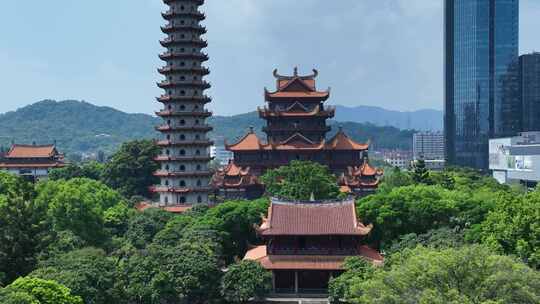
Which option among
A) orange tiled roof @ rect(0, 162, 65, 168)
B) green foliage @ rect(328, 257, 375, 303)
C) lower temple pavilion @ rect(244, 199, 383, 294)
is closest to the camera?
green foliage @ rect(328, 257, 375, 303)

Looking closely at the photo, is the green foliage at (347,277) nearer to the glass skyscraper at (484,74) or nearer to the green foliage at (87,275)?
the green foliage at (87,275)

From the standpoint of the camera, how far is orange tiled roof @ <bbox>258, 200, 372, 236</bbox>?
40781 millimetres

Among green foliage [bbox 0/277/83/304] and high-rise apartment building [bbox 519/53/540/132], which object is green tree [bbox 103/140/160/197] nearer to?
green foliage [bbox 0/277/83/304]

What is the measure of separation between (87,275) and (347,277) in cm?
1277

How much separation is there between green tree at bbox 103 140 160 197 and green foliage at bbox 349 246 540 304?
53.6 m

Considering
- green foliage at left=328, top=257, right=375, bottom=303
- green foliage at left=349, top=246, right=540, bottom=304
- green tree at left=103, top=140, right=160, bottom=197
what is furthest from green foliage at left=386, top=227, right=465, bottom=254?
green tree at left=103, top=140, right=160, bottom=197

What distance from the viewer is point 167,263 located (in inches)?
1453

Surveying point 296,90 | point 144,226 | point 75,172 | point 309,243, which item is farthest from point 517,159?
point 309,243

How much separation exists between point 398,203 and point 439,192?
15.7 ft

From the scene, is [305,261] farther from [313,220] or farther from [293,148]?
[293,148]

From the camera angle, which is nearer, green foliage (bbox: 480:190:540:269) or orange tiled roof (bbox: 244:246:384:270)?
green foliage (bbox: 480:190:540:269)

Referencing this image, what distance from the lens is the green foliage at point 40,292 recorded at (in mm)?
26766

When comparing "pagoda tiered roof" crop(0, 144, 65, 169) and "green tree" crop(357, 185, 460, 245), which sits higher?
"pagoda tiered roof" crop(0, 144, 65, 169)

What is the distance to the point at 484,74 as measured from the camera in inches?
5408
